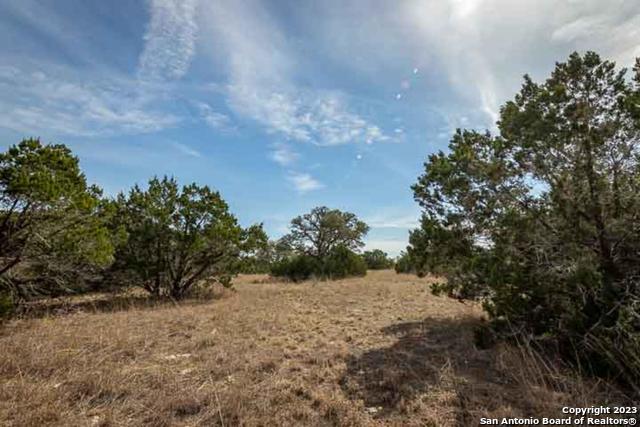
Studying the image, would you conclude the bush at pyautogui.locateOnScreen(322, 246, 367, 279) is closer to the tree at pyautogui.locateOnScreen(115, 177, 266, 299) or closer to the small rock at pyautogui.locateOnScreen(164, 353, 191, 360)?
the tree at pyautogui.locateOnScreen(115, 177, 266, 299)

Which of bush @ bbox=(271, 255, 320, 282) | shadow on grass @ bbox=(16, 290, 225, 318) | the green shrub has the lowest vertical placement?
shadow on grass @ bbox=(16, 290, 225, 318)

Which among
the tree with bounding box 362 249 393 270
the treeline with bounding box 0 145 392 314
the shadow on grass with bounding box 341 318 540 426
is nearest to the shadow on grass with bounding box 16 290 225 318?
the treeline with bounding box 0 145 392 314

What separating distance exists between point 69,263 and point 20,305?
1.25 m

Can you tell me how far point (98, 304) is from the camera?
31.3 ft

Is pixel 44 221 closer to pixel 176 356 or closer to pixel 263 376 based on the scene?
pixel 176 356

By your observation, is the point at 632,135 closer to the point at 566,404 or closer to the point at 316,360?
the point at 566,404

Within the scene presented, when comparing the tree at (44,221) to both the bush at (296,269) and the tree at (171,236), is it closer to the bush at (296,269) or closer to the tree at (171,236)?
the tree at (171,236)

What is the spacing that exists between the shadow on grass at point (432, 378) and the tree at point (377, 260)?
27.2 m

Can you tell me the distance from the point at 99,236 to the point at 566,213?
896 centimetres

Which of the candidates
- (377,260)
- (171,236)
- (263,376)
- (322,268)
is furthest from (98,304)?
(377,260)

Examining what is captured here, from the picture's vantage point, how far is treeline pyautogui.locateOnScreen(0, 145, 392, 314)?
6.34 meters

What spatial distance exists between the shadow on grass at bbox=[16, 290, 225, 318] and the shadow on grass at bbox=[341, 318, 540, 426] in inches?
255

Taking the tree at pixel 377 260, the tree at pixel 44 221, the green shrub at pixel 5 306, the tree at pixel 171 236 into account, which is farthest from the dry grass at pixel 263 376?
the tree at pixel 377 260

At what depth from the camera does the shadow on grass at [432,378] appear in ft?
10.4
